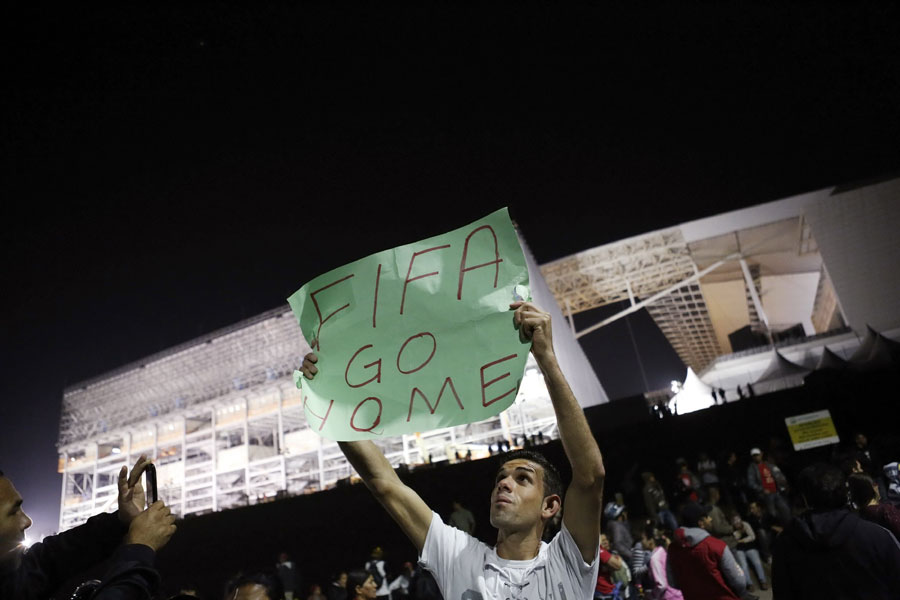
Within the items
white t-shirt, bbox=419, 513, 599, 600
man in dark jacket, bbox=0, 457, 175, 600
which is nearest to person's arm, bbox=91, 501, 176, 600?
man in dark jacket, bbox=0, 457, 175, 600

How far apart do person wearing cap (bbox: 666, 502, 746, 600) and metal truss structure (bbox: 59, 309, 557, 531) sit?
32682 millimetres

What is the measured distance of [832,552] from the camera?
108 inches

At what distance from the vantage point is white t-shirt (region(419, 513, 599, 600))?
2.02 metres

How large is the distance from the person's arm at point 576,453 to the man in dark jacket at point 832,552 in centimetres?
152

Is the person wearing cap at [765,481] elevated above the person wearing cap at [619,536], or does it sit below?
above

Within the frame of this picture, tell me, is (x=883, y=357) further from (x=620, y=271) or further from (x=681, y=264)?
(x=620, y=271)

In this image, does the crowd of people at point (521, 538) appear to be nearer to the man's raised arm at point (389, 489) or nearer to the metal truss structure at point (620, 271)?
the man's raised arm at point (389, 489)

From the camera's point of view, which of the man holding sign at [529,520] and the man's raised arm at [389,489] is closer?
the man holding sign at [529,520]

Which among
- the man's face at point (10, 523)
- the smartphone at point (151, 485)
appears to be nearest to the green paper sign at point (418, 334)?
the smartphone at point (151, 485)

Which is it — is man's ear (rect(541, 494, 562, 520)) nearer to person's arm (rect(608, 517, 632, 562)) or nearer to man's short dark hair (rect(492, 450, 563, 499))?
man's short dark hair (rect(492, 450, 563, 499))

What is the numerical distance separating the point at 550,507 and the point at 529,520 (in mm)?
155

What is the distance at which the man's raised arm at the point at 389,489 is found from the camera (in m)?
2.35

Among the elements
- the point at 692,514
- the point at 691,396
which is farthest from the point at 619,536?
the point at 691,396

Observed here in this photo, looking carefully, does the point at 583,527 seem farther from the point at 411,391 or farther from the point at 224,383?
the point at 224,383
